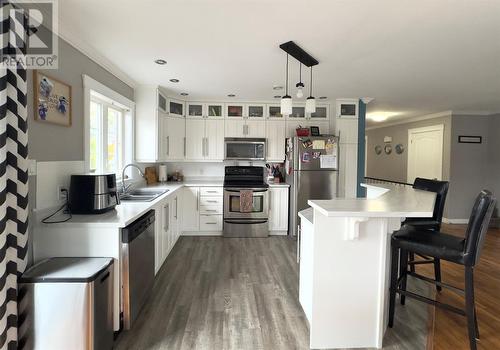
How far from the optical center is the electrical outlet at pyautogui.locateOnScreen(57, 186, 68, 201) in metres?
2.22

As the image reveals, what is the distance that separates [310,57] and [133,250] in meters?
2.36

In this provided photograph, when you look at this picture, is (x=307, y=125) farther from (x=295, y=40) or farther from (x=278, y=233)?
(x=295, y=40)

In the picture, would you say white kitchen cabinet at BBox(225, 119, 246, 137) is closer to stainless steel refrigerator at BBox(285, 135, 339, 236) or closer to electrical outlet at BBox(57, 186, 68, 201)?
stainless steel refrigerator at BBox(285, 135, 339, 236)

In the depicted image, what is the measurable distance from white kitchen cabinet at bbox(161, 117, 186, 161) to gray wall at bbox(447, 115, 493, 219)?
5365 millimetres

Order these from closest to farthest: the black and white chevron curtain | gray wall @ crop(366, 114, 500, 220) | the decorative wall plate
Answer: the black and white chevron curtain < gray wall @ crop(366, 114, 500, 220) < the decorative wall plate

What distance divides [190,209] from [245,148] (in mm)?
1405

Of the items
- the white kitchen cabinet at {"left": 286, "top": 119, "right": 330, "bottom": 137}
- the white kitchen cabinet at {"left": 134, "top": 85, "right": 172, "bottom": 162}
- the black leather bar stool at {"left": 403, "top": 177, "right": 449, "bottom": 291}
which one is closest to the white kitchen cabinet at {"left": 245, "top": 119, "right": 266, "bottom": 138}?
the white kitchen cabinet at {"left": 286, "top": 119, "right": 330, "bottom": 137}

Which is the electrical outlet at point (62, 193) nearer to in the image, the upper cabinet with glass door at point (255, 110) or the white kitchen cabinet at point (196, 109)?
the white kitchen cabinet at point (196, 109)

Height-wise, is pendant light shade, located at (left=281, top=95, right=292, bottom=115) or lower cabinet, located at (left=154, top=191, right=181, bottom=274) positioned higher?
pendant light shade, located at (left=281, top=95, right=292, bottom=115)

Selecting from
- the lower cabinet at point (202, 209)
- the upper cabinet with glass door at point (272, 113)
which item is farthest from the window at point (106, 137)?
the upper cabinet with glass door at point (272, 113)

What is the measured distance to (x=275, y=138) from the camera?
495cm

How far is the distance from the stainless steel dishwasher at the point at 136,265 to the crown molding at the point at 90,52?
5.17ft

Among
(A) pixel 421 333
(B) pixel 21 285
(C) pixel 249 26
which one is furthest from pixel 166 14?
(A) pixel 421 333

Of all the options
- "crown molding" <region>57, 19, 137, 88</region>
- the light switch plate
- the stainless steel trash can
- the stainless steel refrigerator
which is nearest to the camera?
the stainless steel trash can
